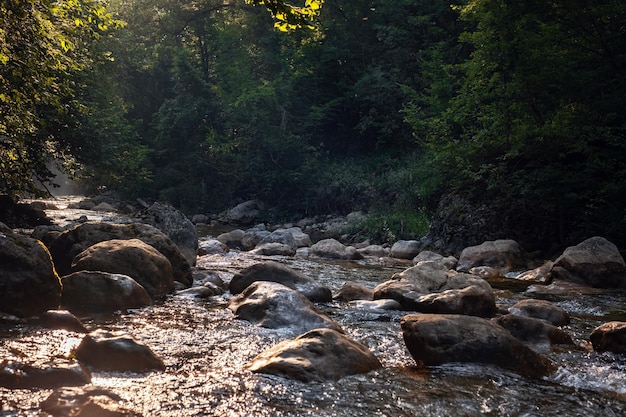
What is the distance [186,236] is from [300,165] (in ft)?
56.1

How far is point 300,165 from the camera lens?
30.4m

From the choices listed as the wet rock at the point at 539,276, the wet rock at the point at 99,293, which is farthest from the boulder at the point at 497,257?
the wet rock at the point at 99,293

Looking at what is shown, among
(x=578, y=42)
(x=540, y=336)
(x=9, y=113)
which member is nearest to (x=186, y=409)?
(x=540, y=336)

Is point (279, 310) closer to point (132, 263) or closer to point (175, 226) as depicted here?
point (132, 263)

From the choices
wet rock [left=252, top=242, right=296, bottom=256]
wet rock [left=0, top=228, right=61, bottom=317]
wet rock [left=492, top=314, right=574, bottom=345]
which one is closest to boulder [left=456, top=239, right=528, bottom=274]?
wet rock [left=252, top=242, right=296, bottom=256]

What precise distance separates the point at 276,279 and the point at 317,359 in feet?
14.5

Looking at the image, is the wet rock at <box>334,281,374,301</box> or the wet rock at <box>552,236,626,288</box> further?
the wet rock at <box>552,236,626,288</box>

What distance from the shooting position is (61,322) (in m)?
6.50

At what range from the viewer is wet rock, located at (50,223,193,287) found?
33.3 ft

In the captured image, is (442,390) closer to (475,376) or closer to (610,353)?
(475,376)

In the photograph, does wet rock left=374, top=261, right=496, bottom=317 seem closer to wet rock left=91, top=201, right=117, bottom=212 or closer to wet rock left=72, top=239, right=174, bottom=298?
wet rock left=72, top=239, right=174, bottom=298

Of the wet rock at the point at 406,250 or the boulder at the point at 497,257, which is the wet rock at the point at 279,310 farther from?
the wet rock at the point at 406,250

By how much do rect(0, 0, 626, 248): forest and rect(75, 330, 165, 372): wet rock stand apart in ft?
10.2

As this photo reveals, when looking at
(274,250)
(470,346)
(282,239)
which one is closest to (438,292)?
(470,346)
